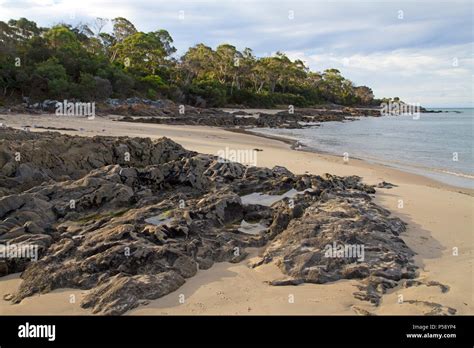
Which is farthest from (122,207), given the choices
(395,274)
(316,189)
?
(395,274)

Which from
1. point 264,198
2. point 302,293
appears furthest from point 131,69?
point 302,293

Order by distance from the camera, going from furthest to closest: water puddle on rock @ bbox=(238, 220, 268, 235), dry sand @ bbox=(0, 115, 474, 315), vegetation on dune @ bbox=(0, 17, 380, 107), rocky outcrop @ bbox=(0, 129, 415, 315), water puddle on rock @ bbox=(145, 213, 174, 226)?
vegetation on dune @ bbox=(0, 17, 380, 107)
water puddle on rock @ bbox=(238, 220, 268, 235)
water puddle on rock @ bbox=(145, 213, 174, 226)
rocky outcrop @ bbox=(0, 129, 415, 315)
dry sand @ bbox=(0, 115, 474, 315)

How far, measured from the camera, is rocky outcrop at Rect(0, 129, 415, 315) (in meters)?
5.17

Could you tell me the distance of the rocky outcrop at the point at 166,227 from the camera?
5168 mm

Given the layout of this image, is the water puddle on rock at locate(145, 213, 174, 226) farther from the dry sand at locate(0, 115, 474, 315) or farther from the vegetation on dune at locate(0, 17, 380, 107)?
the vegetation on dune at locate(0, 17, 380, 107)

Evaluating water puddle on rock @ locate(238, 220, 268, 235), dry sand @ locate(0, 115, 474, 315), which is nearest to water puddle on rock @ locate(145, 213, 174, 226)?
water puddle on rock @ locate(238, 220, 268, 235)

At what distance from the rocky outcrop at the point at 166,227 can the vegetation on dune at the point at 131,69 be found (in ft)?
93.8

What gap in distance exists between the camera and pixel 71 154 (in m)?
10.2

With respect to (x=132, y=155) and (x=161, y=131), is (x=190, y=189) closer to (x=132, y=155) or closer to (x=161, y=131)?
(x=132, y=155)

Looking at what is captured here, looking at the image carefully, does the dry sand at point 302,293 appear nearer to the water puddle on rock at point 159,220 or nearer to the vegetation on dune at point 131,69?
the water puddle on rock at point 159,220

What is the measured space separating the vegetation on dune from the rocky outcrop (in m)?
28.6

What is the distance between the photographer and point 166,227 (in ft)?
20.6
